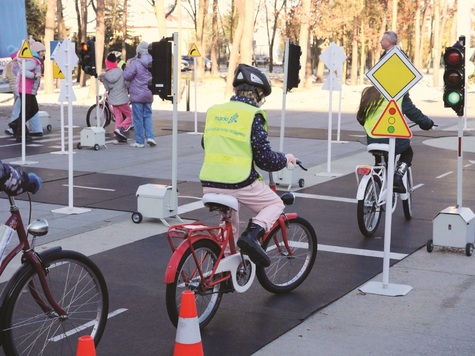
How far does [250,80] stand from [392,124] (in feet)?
5.29

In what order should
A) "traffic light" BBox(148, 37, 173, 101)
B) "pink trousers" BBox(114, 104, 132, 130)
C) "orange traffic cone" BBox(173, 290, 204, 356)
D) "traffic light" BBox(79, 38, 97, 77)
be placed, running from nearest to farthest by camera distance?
"orange traffic cone" BBox(173, 290, 204, 356) < "traffic light" BBox(148, 37, 173, 101) < "traffic light" BBox(79, 38, 97, 77) < "pink trousers" BBox(114, 104, 132, 130)

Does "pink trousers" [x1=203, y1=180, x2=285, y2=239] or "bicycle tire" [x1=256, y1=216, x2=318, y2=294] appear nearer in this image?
"pink trousers" [x1=203, y1=180, x2=285, y2=239]

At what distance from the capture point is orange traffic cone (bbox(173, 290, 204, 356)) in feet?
16.7

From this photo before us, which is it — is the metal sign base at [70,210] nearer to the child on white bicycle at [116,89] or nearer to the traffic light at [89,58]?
the traffic light at [89,58]

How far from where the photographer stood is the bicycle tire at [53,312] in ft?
16.4

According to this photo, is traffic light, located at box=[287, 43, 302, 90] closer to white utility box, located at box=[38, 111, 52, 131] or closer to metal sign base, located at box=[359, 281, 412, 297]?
metal sign base, located at box=[359, 281, 412, 297]

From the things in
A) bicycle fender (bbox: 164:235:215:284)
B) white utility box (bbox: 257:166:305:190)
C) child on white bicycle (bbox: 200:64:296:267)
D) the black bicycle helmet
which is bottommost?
white utility box (bbox: 257:166:305:190)

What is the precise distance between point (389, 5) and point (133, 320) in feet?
189

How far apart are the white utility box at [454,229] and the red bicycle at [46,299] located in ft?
14.5

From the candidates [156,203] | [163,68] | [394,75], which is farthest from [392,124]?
[163,68]

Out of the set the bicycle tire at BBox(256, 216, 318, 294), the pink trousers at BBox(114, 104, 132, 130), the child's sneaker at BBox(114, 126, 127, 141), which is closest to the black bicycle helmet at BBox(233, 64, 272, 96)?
the bicycle tire at BBox(256, 216, 318, 294)

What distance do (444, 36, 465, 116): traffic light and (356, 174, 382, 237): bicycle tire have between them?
129cm

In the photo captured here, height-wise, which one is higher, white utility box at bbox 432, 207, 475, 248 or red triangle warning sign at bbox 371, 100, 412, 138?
red triangle warning sign at bbox 371, 100, 412, 138

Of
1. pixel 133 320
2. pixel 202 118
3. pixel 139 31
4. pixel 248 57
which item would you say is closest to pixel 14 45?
pixel 202 118
